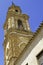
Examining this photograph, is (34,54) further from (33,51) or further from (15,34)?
(15,34)

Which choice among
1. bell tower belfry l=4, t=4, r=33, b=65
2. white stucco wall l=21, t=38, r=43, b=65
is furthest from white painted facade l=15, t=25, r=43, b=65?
bell tower belfry l=4, t=4, r=33, b=65

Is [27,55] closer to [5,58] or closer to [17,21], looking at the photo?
[5,58]

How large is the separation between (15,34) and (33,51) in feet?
38.0

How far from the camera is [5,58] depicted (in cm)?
3005

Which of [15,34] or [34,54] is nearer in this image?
[34,54]

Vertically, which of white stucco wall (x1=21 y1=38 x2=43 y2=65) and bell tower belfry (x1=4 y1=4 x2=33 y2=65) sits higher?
bell tower belfry (x1=4 y1=4 x2=33 y2=65)

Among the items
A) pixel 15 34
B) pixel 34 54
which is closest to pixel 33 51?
pixel 34 54

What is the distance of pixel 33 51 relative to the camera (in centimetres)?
1816

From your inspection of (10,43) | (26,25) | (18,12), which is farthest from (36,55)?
(18,12)

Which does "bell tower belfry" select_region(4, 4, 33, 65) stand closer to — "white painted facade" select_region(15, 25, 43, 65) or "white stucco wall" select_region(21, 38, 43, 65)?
"white painted facade" select_region(15, 25, 43, 65)

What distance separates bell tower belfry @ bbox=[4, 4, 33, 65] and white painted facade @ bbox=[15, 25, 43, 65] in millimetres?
6070

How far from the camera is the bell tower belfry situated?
27.5m

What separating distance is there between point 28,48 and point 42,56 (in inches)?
87.3

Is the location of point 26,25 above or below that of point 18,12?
below
